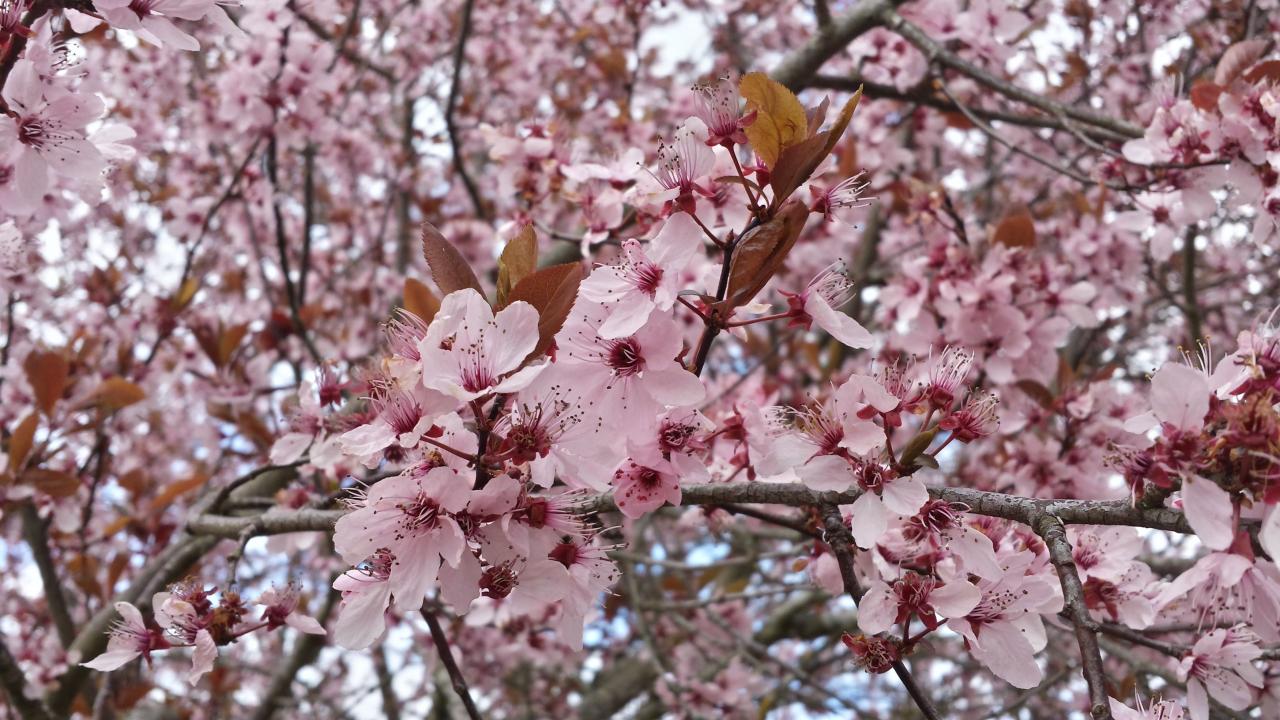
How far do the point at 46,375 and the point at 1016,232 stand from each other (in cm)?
287

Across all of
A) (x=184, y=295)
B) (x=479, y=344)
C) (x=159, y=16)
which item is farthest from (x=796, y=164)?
(x=184, y=295)

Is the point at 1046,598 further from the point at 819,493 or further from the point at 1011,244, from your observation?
the point at 1011,244

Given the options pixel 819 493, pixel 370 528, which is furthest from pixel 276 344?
pixel 819 493

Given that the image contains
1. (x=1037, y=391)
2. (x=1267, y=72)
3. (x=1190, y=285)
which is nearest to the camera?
(x=1267, y=72)

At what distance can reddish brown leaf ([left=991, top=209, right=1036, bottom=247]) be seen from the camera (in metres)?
2.57

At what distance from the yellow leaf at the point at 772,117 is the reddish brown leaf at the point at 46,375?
231 cm

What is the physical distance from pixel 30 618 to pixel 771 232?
489 cm

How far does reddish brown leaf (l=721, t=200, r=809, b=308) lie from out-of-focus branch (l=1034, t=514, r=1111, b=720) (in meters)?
0.48

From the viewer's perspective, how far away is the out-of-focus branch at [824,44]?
2.78 meters

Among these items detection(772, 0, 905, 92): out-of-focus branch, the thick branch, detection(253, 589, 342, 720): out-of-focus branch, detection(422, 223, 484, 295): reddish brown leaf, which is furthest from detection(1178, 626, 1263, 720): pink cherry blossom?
detection(253, 589, 342, 720): out-of-focus branch

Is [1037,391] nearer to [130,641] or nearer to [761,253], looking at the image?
[761,253]

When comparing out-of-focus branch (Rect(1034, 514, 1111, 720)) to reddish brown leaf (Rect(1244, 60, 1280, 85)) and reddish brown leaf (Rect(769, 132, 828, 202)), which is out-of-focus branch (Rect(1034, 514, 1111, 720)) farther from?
reddish brown leaf (Rect(1244, 60, 1280, 85))

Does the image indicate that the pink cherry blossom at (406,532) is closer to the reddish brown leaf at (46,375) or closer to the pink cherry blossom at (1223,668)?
the pink cherry blossom at (1223,668)

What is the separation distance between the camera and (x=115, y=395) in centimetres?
274
